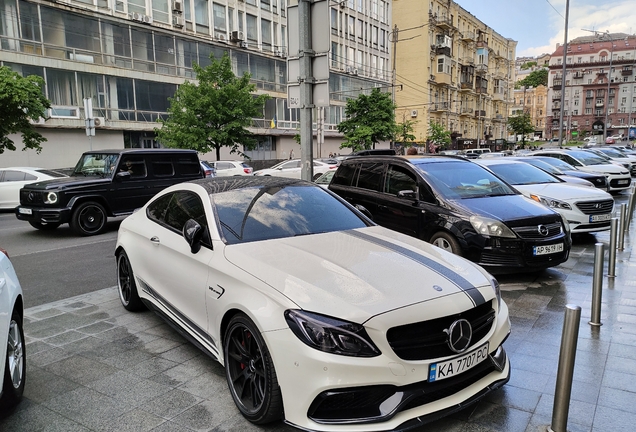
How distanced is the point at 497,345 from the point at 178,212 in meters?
3.04

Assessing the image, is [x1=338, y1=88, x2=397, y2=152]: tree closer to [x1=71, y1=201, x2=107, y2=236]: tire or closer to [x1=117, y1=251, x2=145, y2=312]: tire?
[x1=71, y1=201, x2=107, y2=236]: tire

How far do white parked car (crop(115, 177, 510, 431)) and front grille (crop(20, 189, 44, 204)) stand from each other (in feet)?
25.7

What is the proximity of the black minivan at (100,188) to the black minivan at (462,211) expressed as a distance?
5.70m

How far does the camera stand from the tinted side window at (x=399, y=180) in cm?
715

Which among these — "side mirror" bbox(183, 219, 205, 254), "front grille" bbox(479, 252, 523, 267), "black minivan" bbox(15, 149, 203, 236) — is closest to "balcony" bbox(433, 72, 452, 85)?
"black minivan" bbox(15, 149, 203, 236)

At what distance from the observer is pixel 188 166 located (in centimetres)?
1221

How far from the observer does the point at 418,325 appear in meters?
2.69

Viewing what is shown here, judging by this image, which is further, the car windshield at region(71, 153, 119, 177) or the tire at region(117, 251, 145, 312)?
the car windshield at region(71, 153, 119, 177)

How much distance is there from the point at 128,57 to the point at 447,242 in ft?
93.8

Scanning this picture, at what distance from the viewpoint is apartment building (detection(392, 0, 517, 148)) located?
58375 millimetres

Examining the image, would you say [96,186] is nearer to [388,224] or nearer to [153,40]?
[388,224]

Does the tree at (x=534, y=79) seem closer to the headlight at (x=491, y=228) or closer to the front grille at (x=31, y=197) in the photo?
the front grille at (x=31, y=197)

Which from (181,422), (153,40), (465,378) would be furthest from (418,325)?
(153,40)

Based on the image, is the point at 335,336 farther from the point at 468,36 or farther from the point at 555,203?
the point at 468,36
